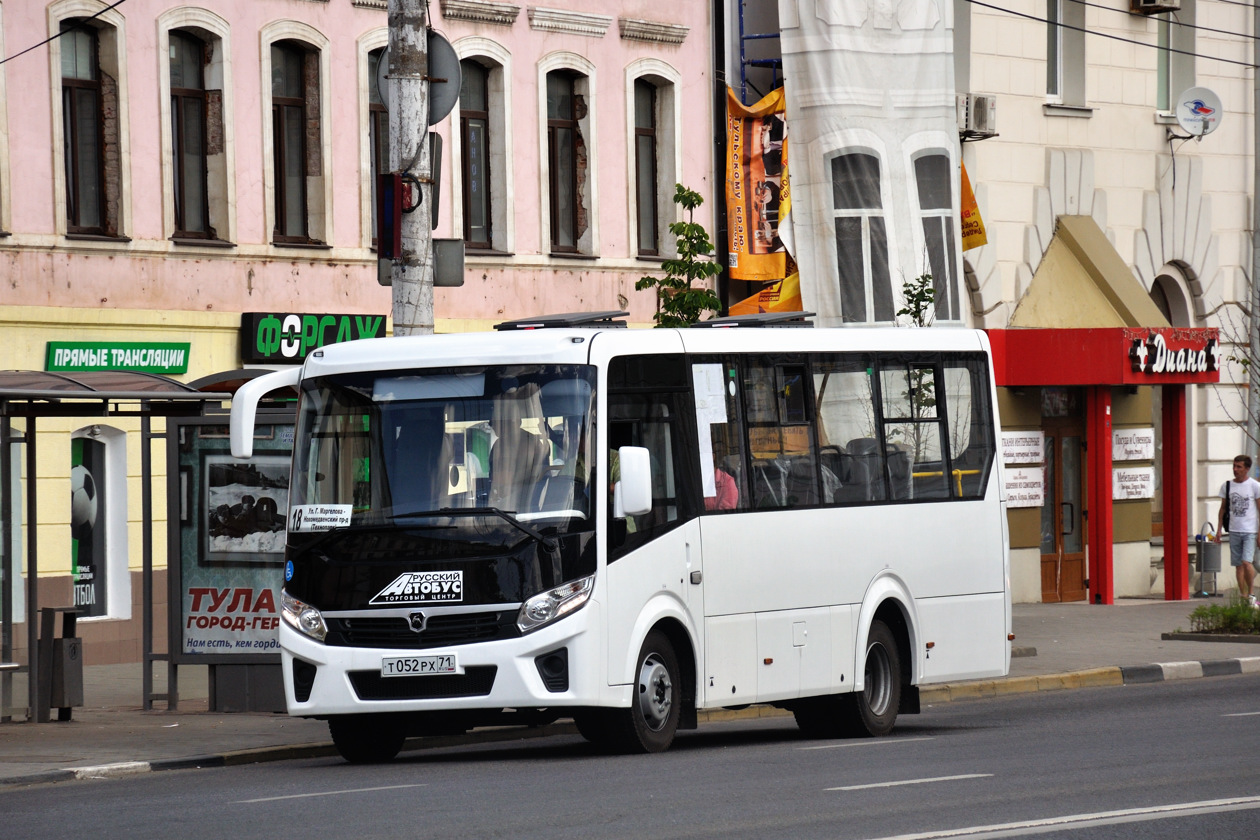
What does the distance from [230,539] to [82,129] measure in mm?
7323

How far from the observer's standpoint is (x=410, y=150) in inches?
645

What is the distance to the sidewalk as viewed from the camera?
14227 mm

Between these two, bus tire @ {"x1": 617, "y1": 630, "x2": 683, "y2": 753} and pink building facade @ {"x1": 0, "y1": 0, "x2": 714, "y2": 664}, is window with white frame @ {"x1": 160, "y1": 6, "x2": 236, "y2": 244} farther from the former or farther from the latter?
bus tire @ {"x1": 617, "y1": 630, "x2": 683, "y2": 753}

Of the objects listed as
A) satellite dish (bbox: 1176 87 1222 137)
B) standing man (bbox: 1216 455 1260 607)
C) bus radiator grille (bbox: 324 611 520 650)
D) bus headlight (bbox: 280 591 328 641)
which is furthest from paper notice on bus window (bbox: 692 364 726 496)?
satellite dish (bbox: 1176 87 1222 137)

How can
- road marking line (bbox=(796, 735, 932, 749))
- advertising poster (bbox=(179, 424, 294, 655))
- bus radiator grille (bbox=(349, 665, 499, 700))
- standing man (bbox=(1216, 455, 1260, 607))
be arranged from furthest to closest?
standing man (bbox=(1216, 455, 1260, 607)), advertising poster (bbox=(179, 424, 294, 655)), road marking line (bbox=(796, 735, 932, 749)), bus radiator grille (bbox=(349, 665, 499, 700))

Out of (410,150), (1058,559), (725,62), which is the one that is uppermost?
(725,62)

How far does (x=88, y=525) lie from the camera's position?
2323 centimetres

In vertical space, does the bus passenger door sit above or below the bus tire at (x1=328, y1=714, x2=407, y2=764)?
above

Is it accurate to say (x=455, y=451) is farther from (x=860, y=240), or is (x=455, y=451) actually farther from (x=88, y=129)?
(x=860, y=240)

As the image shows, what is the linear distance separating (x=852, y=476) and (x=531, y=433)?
305cm

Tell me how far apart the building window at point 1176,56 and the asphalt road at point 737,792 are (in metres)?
20.9

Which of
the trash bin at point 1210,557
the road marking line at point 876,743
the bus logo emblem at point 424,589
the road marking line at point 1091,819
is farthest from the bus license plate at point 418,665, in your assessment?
the trash bin at point 1210,557

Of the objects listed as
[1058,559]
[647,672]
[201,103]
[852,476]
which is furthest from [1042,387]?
[647,672]

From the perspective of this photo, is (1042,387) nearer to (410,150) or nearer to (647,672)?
(410,150)
